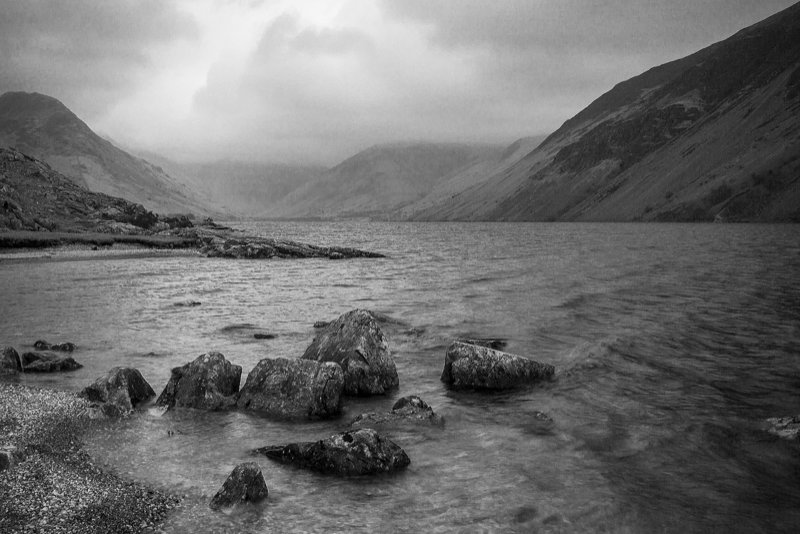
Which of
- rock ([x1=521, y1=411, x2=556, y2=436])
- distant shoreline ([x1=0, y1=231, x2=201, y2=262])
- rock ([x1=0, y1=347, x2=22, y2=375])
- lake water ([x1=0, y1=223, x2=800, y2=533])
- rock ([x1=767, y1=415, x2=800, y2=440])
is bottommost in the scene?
rock ([x1=521, y1=411, x2=556, y2=436])

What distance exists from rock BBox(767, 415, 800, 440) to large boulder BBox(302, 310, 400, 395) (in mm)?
9720

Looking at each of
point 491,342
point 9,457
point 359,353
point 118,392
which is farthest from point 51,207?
point 9,457

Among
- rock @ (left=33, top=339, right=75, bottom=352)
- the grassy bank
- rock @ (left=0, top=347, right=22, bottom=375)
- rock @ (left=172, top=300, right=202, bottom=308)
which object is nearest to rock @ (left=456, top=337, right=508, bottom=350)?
rock @ (left=33, top=339, right=75, bottom=352)

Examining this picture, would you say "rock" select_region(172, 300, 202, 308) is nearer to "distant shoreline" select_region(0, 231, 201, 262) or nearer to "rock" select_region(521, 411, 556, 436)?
"rock" select_region(521, 411, 556, 436)

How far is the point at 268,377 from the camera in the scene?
594 inches

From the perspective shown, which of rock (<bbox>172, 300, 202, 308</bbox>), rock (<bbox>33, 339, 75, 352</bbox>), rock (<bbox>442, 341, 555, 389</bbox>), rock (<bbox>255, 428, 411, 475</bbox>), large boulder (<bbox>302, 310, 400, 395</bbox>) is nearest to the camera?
rock (<bbox>255, 428, 411, 475</bbox>)

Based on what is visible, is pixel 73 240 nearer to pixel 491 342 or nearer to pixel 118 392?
pixel 118 392

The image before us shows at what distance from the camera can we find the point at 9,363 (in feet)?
57.9

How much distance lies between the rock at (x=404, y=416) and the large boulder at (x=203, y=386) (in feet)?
12.6

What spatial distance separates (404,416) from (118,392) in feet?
24.3

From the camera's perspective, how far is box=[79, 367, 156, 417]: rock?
13922mm

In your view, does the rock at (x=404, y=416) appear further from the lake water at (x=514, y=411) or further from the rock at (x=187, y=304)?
the rock at (x=187, y=304)

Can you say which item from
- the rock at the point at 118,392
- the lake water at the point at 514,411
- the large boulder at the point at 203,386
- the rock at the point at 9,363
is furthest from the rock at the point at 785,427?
the rock at the point at 9,363

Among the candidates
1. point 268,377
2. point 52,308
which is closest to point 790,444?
point 268,377
